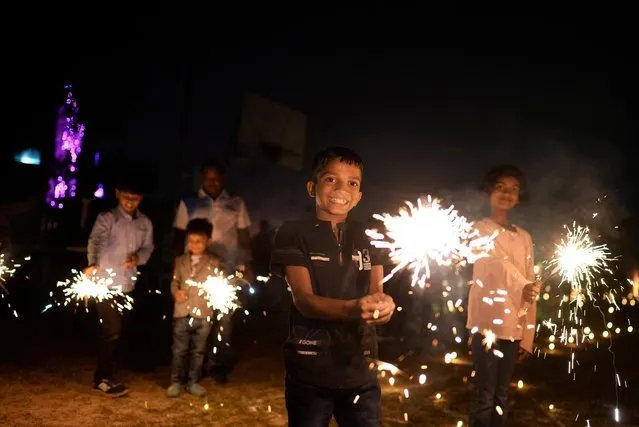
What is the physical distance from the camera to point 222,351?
6.71 m

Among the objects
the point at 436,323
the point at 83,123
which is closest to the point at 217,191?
the point at 436,323

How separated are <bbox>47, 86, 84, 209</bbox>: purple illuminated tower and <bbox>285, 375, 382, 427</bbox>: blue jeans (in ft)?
31.2

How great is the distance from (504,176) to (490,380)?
1.64 m

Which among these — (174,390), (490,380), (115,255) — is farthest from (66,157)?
(490,380)

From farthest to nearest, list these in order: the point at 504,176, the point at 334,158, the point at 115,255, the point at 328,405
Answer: the point at 115,255
the point at 504,176
the point at 334,158
the point at 328,405

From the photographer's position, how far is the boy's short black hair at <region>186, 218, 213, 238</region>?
6.26m

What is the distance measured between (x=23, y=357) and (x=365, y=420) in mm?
6459

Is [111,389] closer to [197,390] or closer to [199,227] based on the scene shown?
[197,390]

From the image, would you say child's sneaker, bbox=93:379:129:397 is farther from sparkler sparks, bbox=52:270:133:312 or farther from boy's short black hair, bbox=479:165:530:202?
boy's short black hair, bbox=479:165:530:202

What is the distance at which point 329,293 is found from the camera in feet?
9.98

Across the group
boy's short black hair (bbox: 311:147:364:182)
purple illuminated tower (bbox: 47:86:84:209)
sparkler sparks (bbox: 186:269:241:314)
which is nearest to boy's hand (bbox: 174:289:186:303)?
sparkler sparks (bbox: 186:269:241:314)

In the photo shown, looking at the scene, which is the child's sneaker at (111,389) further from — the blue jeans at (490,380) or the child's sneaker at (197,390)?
the blue jeans at (490,380)

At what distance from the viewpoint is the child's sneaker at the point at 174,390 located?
6.10 m

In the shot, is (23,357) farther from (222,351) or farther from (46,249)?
(46,249)
